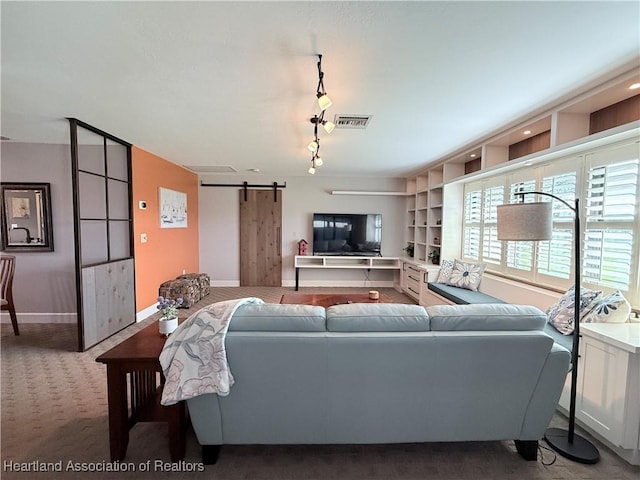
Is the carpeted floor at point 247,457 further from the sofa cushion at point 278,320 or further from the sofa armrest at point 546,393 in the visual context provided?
the sofa cushion at point 278,320

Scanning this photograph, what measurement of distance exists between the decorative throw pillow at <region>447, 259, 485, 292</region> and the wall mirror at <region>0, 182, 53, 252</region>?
221 inches

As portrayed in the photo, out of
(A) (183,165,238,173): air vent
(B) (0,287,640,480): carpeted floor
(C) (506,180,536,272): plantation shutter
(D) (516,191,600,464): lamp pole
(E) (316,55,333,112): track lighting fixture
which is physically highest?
(A) (183,165,238,173): air vent

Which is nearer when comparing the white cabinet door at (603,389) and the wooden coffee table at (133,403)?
the wooden coffee table at (133,403)

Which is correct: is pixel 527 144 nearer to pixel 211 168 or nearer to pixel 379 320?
pixel 379 320

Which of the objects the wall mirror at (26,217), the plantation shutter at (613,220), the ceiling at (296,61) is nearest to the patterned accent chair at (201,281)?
the wall mirror at (26,217)

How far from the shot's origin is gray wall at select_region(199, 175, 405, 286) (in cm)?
629

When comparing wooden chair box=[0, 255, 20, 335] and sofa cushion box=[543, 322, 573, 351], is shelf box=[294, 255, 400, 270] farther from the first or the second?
wooden chair box=[0, 255, 20, 335]

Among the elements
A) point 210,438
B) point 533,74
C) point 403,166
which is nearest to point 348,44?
point 533,74

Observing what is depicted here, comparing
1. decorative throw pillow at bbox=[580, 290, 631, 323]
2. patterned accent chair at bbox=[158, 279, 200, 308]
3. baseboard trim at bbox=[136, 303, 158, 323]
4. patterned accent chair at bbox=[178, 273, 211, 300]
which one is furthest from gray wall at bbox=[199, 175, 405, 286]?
decorative throw pillow at bbox=[580, 290, 631, 323]

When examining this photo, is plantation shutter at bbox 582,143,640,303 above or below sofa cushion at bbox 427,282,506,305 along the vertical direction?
above

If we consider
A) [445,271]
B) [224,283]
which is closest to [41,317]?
[224,283]

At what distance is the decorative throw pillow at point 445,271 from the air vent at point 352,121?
2608 mm

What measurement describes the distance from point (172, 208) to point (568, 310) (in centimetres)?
548

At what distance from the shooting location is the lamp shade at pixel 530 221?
1806mm
